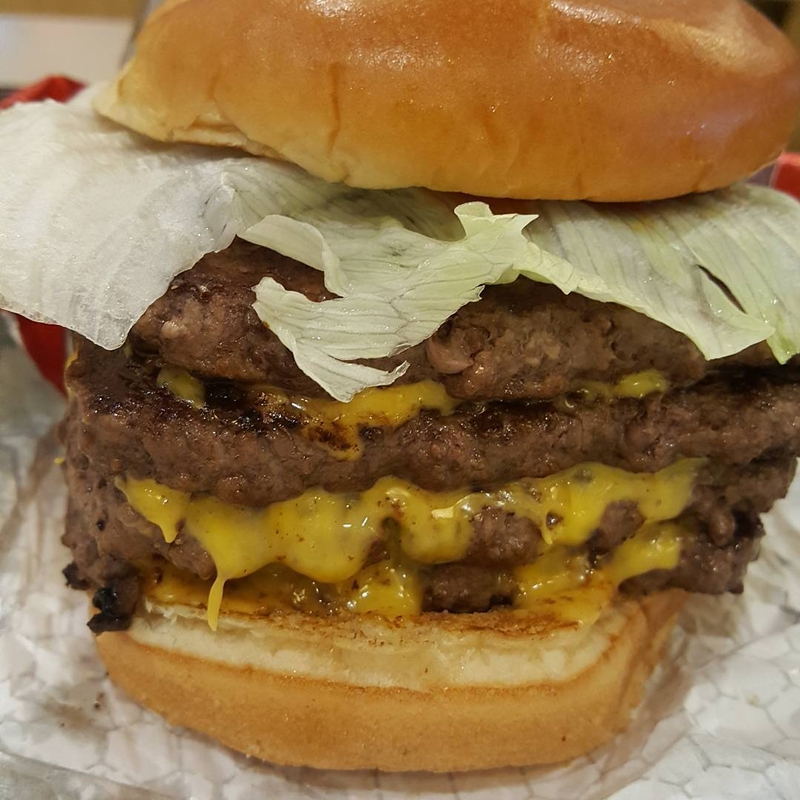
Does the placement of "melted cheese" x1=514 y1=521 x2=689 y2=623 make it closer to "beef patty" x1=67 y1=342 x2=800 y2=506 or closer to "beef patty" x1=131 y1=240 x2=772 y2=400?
"beef patty" x1=67 y1=342 x2=800 y2=506

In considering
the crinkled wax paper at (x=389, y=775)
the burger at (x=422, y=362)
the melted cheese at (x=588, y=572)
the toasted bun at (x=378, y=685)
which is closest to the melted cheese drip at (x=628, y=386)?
the burger at (x=422, y=362)

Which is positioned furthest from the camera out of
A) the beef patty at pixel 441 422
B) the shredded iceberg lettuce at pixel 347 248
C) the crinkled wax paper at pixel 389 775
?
the crinkled wax paper at pixel 389 775

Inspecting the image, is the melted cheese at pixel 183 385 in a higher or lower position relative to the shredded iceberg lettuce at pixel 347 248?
lower

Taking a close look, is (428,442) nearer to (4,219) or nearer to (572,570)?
(572,570)

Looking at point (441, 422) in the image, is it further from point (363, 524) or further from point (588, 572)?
point (588, 572)

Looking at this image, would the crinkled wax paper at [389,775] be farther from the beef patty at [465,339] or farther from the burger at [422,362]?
the beef patty at [465,339]

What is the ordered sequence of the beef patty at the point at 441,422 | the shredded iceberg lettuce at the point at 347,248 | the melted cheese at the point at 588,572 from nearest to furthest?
the shredded iceberg lettuce at the point at 347,248 < the beef patty at the point at 441,422 < the melted cheese at the point at 588,572

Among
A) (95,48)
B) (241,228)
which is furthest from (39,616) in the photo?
(95,48)
